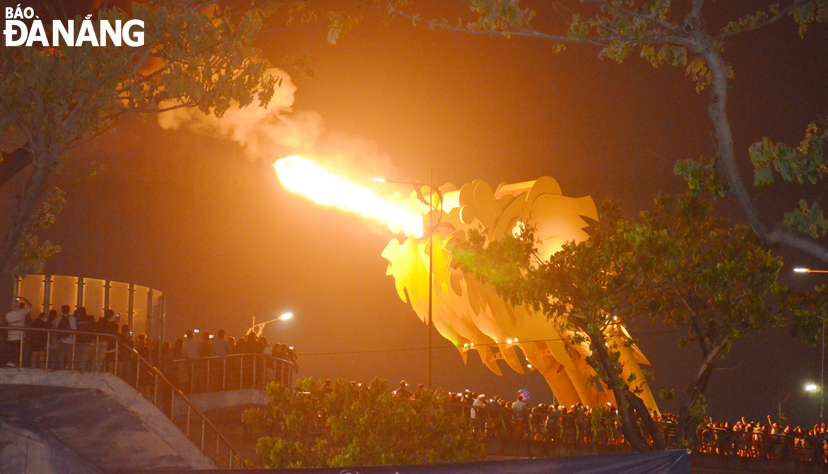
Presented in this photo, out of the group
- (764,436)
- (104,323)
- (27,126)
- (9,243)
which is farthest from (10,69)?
(764,436)

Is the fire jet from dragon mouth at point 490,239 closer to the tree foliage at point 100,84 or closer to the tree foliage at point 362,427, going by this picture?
the tree foliage at point 100,84

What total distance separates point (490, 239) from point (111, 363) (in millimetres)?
19674

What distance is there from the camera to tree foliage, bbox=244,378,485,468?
39.4 feet

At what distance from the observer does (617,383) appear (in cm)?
1504

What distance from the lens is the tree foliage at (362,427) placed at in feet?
39.4

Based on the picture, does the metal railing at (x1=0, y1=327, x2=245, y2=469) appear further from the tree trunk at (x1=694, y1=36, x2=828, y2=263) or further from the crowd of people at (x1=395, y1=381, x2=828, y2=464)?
the tree trunk at (x1=694, y1=36, x2=828, y2=263)

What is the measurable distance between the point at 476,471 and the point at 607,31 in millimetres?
6012

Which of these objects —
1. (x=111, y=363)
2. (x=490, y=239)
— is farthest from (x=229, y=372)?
(x=490, y=239)

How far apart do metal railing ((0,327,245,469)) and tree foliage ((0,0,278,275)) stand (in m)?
1.90

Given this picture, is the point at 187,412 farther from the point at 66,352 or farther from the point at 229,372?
the point at 229,372

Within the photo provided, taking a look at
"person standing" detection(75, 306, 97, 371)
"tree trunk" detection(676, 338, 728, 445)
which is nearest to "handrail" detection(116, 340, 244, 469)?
"person standing" detection(75, 306, 97, 371)

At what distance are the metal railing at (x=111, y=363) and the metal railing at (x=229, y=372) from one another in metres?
1.99

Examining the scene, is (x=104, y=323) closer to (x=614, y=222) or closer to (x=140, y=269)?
(x=614, y=222)

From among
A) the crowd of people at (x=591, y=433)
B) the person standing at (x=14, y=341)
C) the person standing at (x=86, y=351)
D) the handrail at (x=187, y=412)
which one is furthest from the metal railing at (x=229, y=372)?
the crowd of people at (x=591, y=433)
